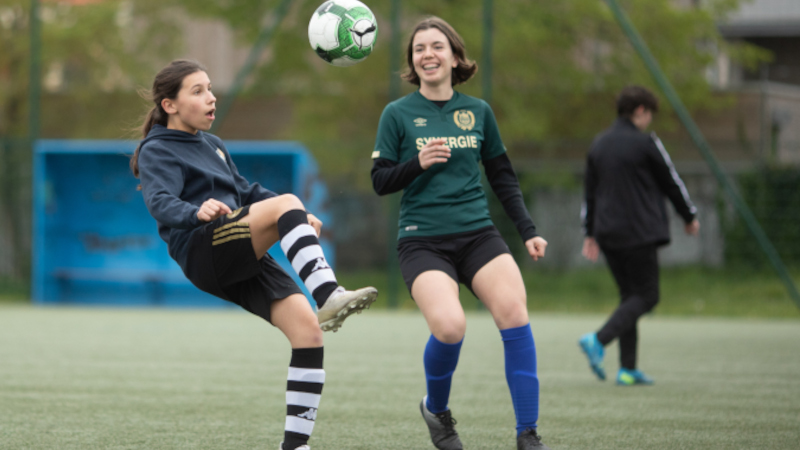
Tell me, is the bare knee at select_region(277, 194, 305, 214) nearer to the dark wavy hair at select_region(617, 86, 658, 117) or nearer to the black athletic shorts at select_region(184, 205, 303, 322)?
the black athletic shorts at select_region(184, 205, 303, 322)

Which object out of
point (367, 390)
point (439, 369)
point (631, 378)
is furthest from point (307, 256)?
point (631, 378)

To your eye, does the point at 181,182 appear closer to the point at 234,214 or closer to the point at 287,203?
the point at 234,214

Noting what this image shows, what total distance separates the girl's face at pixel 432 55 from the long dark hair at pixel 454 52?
35 millimetres

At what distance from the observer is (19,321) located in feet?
Answer: 32.7

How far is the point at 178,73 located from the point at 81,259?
1052 centimetres

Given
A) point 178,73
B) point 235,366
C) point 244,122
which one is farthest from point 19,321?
point 244,122

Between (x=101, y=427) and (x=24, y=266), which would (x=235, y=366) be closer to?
(x=101, y=427)

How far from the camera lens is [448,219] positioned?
3.88 m

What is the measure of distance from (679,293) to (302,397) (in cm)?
988

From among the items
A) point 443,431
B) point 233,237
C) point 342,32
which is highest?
point 342,32

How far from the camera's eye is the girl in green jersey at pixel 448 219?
3703mm

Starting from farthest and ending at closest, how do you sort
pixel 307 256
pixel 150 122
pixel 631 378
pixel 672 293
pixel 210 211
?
pixel 672 293, pixel 631 378, pixel 150 122, pixel 307 256, pixel 210 211

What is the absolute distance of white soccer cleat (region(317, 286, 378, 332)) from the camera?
3111 millimetres

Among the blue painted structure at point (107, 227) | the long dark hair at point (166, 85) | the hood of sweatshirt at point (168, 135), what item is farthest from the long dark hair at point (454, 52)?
the blue painted structure at point (107, 227)
